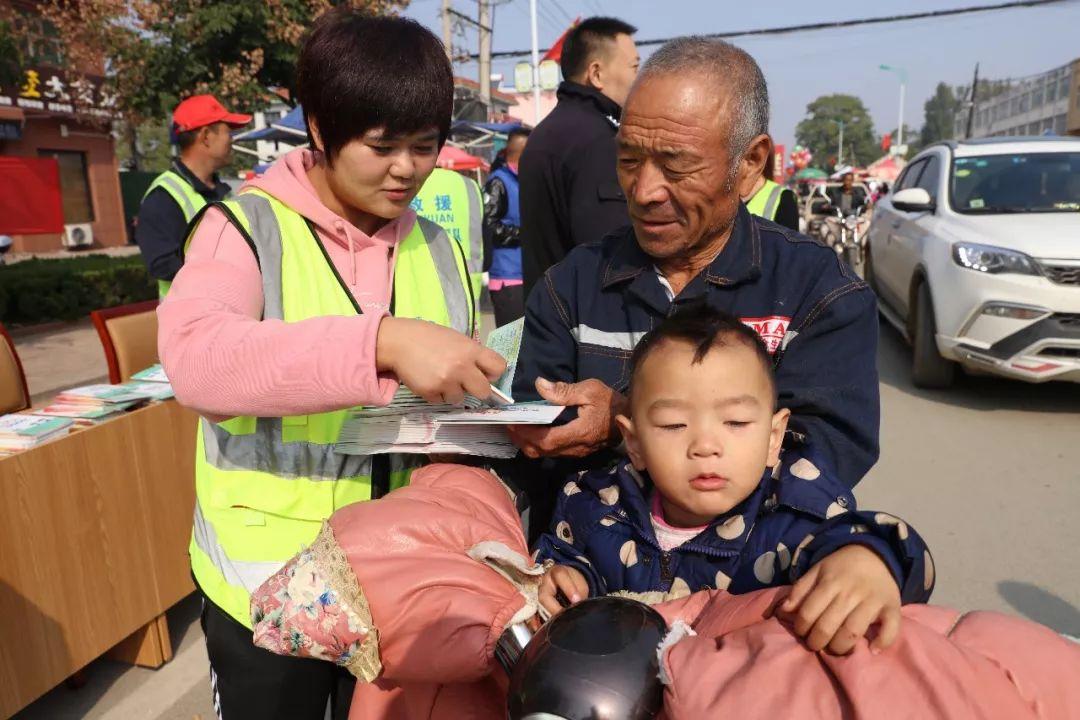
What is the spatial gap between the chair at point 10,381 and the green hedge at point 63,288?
8986 millimetres

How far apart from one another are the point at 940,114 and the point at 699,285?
136 metres

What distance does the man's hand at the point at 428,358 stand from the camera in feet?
4.21

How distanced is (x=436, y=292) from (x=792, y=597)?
3.46 feet

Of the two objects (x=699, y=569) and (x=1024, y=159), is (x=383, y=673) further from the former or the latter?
(x=1024, y=159)

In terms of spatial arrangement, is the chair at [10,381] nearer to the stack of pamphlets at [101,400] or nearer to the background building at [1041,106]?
the stack of pamphlets at [101,400]

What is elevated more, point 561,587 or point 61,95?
point 61,95

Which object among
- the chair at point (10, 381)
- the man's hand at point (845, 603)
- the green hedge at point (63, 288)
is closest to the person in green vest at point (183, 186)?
the chair at point (10, 381)

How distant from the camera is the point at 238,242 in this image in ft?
4.99

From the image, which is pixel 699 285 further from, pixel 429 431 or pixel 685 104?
pixel 429 431

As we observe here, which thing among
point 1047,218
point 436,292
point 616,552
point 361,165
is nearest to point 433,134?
point 361,165

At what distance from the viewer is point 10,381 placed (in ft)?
11.6

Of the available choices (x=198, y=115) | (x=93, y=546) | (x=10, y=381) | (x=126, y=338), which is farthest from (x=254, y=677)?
(x=198, y=115)

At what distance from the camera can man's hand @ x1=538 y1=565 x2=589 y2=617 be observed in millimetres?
1382

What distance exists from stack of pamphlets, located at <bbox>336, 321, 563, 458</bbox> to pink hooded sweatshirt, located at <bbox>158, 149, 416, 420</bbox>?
22cm
